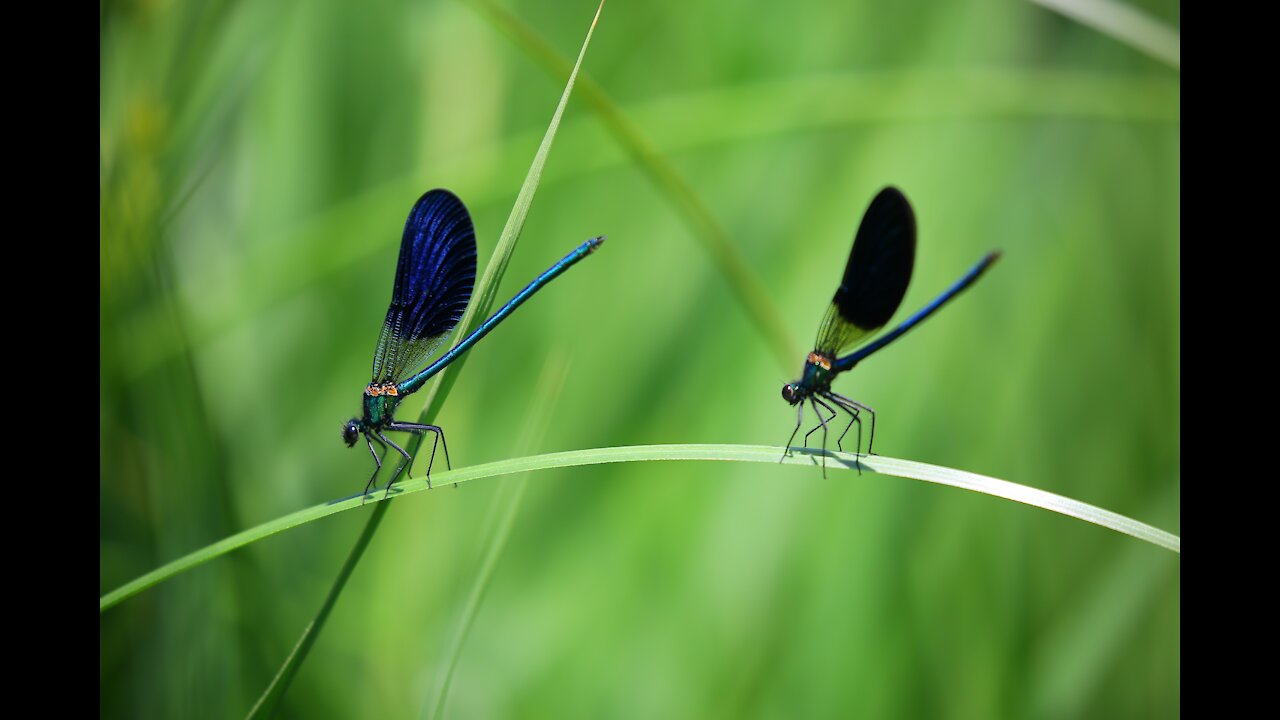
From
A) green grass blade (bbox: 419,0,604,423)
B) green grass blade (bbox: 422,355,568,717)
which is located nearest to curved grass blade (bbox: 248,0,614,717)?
green grass blade (bbox: 419,0,604,423)

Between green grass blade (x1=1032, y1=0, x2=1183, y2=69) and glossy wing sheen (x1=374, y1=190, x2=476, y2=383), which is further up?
green grass blade (x1=1032, y1=0, x2=1183, y2=69)

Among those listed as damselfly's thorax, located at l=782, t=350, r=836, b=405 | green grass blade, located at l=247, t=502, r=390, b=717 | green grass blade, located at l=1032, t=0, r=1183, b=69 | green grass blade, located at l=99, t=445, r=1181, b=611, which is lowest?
green grass blade, located at l=247, t=502, r=390, b=717

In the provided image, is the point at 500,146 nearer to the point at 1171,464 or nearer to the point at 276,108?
the point at 276,108

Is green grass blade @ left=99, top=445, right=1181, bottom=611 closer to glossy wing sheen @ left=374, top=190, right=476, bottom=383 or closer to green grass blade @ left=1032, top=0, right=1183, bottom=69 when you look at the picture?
glossy wing sheen @ left=374, top=190, right=476, bottom=383

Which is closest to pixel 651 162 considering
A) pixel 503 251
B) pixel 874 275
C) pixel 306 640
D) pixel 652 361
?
pixel 874 275

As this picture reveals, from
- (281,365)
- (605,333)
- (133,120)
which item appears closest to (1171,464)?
(605,333)

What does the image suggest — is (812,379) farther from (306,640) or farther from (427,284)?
(306,640)

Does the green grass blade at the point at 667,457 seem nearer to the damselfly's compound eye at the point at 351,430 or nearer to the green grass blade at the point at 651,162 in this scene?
the damselfly's compound eye at the point at 351,430

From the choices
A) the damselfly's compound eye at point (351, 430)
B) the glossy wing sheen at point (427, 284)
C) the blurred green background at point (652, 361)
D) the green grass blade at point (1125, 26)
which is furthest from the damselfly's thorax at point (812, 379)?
the green grass blade at point (1125, 26)
